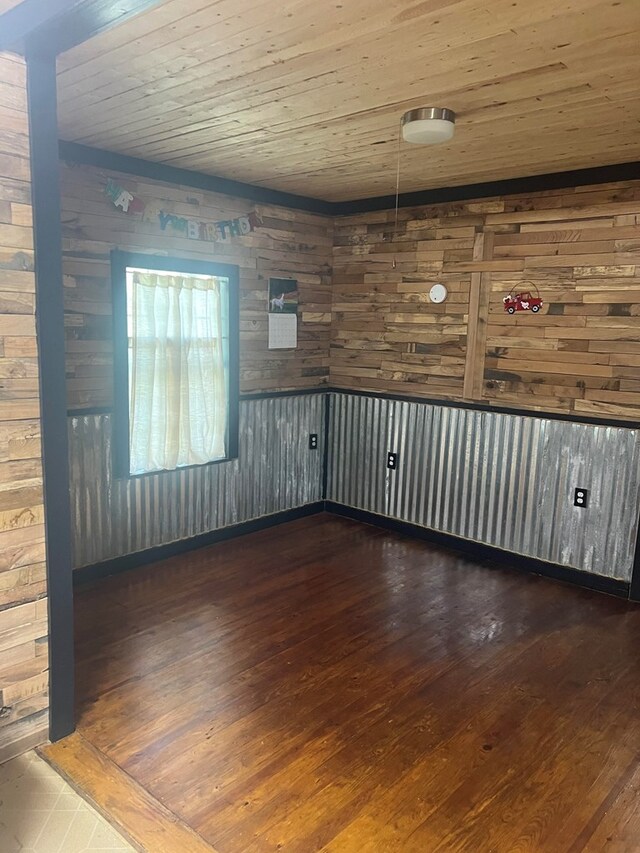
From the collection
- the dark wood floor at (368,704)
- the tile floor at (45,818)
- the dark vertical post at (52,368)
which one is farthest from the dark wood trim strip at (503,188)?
the tile floor at (45,818)

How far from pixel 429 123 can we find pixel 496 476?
7.98 feet

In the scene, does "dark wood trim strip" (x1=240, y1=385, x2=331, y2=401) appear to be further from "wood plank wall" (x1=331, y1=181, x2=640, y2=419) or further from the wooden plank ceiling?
the wooden plank ceiling

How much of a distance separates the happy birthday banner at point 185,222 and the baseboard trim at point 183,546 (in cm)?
206

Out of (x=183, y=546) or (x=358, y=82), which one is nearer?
(x=358, y=82)

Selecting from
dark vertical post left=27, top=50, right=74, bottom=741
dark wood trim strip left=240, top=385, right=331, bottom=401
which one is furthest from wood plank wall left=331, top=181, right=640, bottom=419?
dark vertical post left=27, top=50, right=74, bottom=741

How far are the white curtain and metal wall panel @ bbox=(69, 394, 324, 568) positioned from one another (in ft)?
0.56

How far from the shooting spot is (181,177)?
401cm

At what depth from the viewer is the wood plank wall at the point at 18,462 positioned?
6.86 ft

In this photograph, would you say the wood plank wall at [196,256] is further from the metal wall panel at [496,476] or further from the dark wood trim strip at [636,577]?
the dark wood trim strip at [636,577]

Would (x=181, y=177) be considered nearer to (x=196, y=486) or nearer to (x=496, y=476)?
(x=196, y=486)

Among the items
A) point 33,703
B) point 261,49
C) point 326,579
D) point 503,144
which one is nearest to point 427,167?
point 503,144

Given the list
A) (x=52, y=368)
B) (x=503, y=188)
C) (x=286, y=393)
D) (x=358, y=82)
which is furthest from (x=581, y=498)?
(x=52, y=368)

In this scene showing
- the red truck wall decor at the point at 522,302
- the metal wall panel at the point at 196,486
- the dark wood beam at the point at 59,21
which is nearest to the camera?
the dark wood beam at the point at 59,21

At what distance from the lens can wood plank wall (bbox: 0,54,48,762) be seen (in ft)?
6.86
